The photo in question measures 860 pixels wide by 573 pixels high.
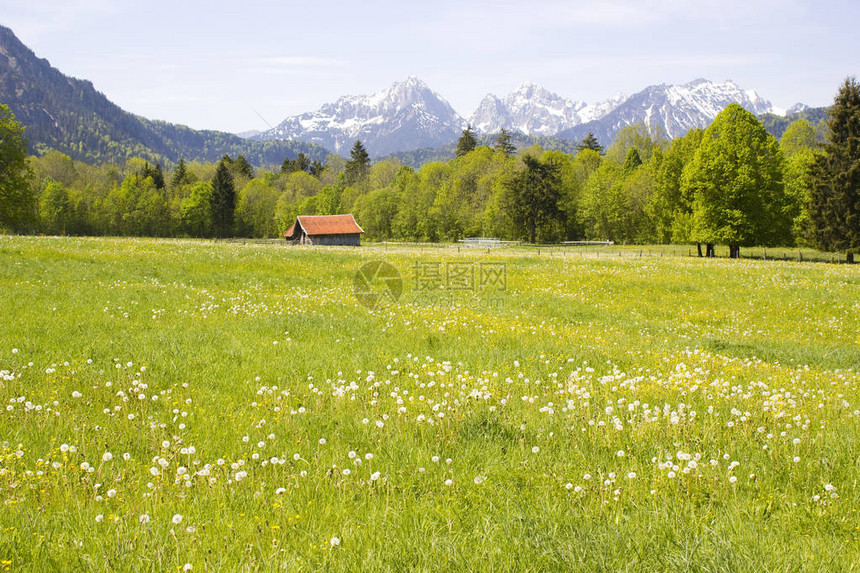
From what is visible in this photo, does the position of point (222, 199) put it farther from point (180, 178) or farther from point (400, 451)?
point (400, 451)

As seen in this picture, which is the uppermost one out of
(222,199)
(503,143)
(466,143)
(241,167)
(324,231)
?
(241,167)

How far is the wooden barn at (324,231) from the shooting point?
8394cm

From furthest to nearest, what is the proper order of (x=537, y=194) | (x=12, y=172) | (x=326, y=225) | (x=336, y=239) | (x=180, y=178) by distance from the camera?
(x=180, y=178) < (x=336, y=239) < (x=326, y=225) < (x=537, y=194) < (x=12, y=172)

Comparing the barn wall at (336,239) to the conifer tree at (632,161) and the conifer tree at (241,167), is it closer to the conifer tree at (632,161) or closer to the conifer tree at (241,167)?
the conifer tree at (632,161)

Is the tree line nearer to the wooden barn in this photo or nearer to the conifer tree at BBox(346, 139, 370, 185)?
the conifer tree at BBox(346, 139, 370, 185)

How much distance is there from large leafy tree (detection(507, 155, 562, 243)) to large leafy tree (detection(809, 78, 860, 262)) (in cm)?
3986

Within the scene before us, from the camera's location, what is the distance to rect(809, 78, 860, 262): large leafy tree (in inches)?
1799

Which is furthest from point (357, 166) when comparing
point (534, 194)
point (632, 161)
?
point (632, 161)

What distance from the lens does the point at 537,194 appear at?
83.8m

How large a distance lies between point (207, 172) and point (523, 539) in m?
186

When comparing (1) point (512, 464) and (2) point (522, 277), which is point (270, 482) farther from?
(2) point (522, 277)

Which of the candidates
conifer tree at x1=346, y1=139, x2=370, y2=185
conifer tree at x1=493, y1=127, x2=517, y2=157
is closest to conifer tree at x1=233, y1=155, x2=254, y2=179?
conifer tree at x1=346, y1=139, x2=370, y2=185

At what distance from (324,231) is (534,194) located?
37716 millimetres

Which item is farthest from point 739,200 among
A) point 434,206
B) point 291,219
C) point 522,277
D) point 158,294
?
point 291,219
